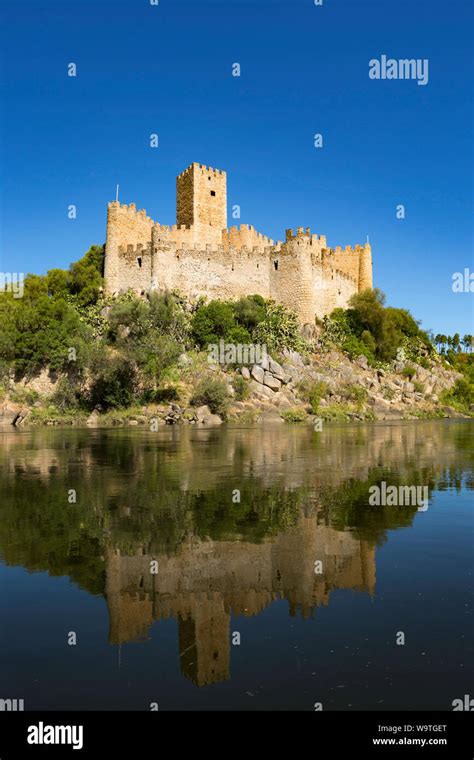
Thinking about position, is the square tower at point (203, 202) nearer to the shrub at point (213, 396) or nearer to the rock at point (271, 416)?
the shrub at point (213, 396)

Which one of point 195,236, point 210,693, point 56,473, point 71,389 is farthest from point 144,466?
point 195,236

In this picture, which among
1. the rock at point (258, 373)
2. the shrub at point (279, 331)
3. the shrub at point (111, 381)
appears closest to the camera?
the shrub at point (111, 381)

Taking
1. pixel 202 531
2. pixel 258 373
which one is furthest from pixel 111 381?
pixel 202 531

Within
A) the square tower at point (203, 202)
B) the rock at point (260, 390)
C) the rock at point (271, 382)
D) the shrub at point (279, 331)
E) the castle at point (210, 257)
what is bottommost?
the rock at point (260, 390)

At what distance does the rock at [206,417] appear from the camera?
38688 millimetres

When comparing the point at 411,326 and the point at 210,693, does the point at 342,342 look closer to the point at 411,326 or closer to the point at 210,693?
the point at 411,326

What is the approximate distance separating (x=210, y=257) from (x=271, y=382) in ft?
45.5

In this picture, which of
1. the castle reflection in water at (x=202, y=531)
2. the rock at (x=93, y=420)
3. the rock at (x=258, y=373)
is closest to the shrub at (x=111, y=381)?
the rock at (x=93, y=420)

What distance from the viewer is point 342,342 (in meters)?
54.5

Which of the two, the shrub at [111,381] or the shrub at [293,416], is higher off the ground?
the shrub at [111,381]

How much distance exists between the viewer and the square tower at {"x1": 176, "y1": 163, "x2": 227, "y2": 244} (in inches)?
2094

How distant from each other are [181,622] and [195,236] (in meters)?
50.0

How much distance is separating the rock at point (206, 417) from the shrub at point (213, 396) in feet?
1.69

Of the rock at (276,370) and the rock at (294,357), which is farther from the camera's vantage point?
the rock at (294,357)
